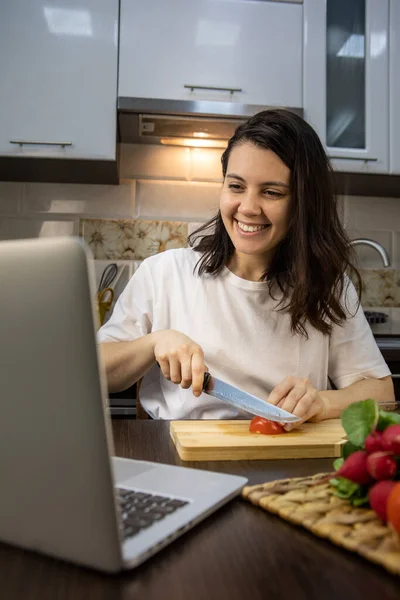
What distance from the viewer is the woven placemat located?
461 mm

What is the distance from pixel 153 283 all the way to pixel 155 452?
660 mm

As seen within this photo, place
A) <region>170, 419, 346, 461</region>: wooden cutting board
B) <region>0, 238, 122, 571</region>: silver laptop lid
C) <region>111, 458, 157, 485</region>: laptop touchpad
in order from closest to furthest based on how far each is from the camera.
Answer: <region>0, 238, 122, 571</region>: silver laptop lid
<region>111, 458, 157, 485</region>: laptop touchpad
<region>170, 419, 346, 461</region>: wooden cutting board

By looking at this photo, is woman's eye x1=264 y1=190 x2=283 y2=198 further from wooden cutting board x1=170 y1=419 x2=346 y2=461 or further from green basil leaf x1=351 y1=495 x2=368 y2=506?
green basil leaf x1=351 y1=495 x2=368 y2=506

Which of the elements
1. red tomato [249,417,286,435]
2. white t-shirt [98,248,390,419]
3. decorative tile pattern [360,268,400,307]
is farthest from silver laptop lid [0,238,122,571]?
decorative tile pattern [360,268,400,307]

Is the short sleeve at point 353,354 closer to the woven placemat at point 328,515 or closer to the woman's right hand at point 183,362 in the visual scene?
the woman's right hand at point 183,362

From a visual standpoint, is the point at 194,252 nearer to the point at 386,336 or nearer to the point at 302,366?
the point at 302,366

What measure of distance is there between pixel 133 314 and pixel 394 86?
1604 mm

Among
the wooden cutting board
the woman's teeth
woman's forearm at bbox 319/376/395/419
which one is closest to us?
the wooden cutting board

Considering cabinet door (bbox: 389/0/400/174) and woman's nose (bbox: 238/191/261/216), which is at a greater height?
cabinet door (bbox: 389/0/400/174)

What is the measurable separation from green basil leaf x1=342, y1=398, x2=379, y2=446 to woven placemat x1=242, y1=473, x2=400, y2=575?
7 cm

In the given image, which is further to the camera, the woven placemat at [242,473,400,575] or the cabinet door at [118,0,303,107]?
the cabinet door at [118,0,303,107]

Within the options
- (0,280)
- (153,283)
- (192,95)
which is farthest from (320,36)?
(0,280)

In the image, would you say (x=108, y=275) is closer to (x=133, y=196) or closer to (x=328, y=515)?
(x=133, y=196)

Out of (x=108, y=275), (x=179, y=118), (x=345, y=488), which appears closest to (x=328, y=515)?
(x=345, y=488)
